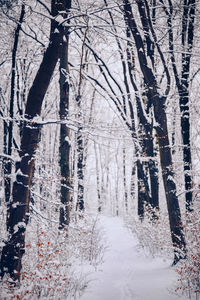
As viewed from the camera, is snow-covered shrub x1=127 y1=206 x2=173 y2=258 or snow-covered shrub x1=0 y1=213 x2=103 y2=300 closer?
snow-covered shrub x1=0 y1=213 x2=103 y2=300

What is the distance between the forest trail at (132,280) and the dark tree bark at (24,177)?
149 cm

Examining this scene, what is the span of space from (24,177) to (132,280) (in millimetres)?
3453

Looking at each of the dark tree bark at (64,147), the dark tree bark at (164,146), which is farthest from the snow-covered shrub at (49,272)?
the dark tree bark at (164,146)

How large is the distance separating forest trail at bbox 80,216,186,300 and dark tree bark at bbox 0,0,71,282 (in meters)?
1.49

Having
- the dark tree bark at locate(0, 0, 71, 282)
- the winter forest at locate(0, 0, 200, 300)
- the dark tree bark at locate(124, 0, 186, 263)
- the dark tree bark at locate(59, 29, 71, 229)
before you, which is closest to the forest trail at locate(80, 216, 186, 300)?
the winter forest at locate(0, 0, 200, 300)

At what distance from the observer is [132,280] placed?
4.79m

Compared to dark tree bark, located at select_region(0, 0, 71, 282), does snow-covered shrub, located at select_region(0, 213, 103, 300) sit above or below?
below

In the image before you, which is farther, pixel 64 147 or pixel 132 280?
pixel 64 147

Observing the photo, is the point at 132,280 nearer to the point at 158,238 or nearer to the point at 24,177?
A: the point at 158,238

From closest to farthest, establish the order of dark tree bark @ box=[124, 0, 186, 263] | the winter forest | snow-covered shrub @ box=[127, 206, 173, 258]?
the winter forest, dark tree bark @ box=[124, 0, 186, 263], snow-covered shrub @ box=[127, 206, 173, 258]

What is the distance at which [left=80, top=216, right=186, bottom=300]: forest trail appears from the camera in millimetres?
3956

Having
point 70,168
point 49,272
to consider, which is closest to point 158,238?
point 70,168

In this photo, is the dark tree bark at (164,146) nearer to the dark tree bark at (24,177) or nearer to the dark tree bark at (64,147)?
the dark tree bark at (64,147)

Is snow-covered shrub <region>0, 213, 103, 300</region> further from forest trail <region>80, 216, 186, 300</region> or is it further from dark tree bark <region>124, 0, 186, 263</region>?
dark tree bark <region>124, 0, 186, 263</region>
